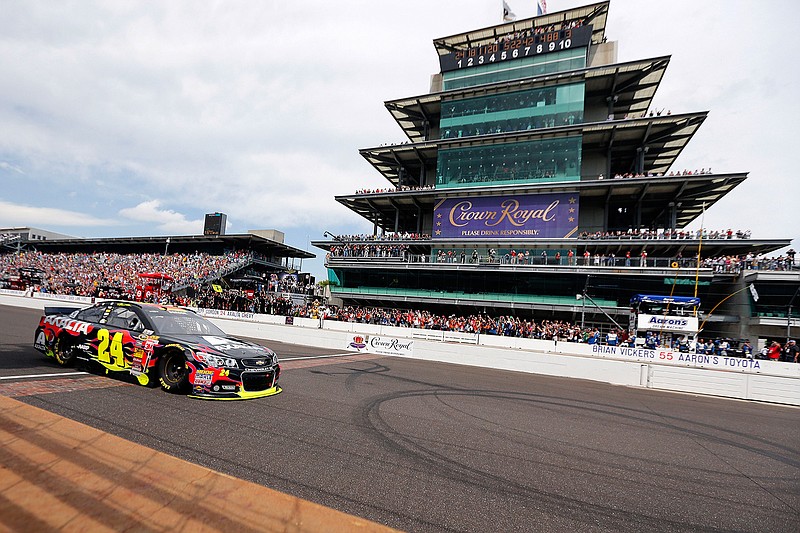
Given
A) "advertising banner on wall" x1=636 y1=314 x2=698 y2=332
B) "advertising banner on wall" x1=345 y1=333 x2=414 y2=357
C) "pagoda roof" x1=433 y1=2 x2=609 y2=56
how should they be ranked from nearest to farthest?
"advertising banner on wall" x1=345 y1=333 x2=414 y2=357, "advertising banner on wall" x1=636 y1=314 x2=698 y2=332, "pagoda roof" x1=433 y1=2 x2=609 y2=56

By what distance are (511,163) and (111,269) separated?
48503 mm

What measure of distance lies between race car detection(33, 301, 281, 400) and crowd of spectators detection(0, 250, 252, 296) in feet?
115

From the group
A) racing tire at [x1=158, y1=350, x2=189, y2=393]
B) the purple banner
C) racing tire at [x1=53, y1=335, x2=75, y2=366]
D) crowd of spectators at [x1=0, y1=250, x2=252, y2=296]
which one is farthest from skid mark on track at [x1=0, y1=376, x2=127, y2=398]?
crowd of spectators at [x1=0, y1=250, x2=252, y2=296]

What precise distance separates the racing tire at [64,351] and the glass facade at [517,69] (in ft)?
127

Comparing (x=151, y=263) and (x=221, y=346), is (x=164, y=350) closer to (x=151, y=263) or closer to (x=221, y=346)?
(x=221, y=346)

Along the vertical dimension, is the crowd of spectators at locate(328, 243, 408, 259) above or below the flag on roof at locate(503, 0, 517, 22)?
below

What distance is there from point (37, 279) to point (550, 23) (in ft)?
205

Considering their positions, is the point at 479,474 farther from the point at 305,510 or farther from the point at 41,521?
the point at 41,521

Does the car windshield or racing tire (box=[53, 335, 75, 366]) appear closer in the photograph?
the car windshield

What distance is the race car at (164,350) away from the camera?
641 centimetres

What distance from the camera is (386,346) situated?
750 inches

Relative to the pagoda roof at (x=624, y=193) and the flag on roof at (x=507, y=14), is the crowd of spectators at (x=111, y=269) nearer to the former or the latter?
the pagoda roof at (x=624, y=193)

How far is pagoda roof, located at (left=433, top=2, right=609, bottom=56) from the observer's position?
120 ft

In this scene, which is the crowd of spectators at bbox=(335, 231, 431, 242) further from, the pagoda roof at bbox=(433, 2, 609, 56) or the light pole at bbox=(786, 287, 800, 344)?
the light pole at bbox=(786, 287, 800, 344)
